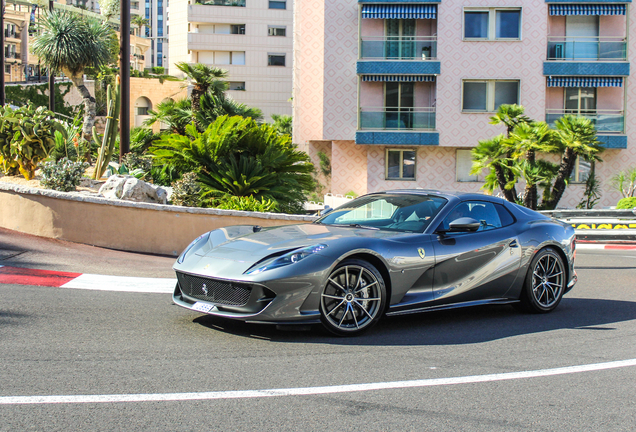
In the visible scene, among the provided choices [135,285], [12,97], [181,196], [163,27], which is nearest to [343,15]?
[181,196]

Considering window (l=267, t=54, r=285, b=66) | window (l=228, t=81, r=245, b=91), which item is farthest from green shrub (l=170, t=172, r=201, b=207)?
window (l=267, t=54, r=285, b=66)

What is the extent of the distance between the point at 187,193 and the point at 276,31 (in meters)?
44.4

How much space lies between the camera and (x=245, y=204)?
13.4 m

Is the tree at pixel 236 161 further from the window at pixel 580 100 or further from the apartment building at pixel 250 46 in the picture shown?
the apartment building at pixel 250 46

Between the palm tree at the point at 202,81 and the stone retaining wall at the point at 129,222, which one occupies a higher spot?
the palm tree at the point at 202,81

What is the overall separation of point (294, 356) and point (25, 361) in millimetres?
1945

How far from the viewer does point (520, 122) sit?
2192cm

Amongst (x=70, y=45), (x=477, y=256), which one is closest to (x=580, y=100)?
(x=477, y=256)

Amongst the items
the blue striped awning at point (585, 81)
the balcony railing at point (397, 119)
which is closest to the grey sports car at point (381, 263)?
the balcony railing at point (397, 119)

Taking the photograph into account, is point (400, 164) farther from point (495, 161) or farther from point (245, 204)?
point (245, 204)

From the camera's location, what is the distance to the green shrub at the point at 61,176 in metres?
13.9

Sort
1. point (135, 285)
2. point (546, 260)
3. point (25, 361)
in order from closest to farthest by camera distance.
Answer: point (25, 361) < point (546, 260) < point (135, 285)

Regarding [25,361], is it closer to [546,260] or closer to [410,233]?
[410,233]

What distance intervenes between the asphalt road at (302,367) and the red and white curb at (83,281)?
451 millimetres
